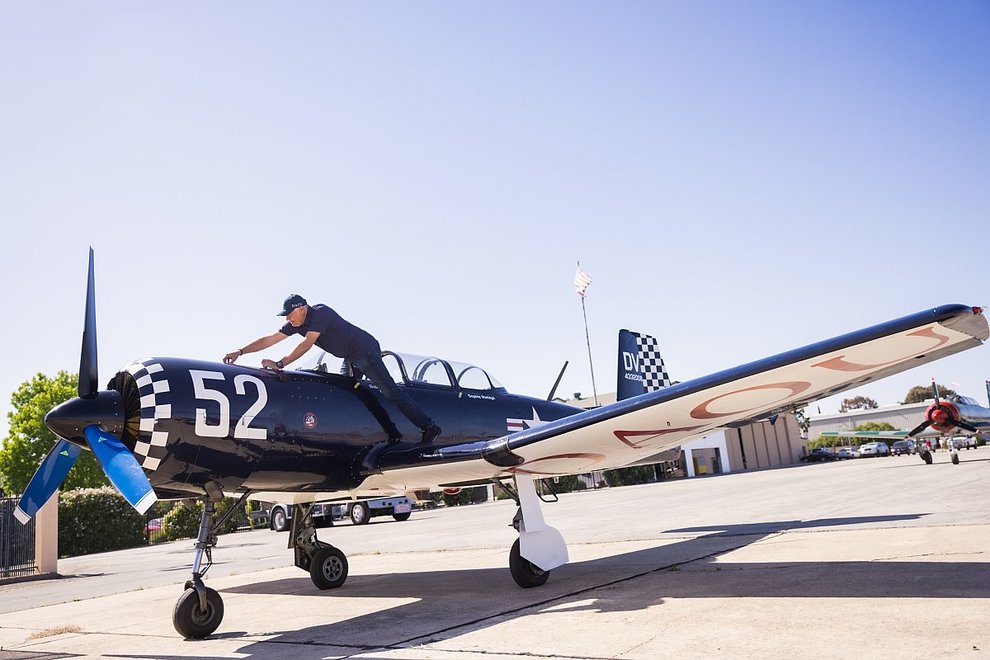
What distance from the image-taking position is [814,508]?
1252 cm

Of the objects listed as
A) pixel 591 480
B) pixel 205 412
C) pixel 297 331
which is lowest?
pixel 591 480

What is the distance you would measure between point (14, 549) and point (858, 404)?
141 meters

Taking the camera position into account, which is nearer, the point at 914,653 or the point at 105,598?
the point at 914,653

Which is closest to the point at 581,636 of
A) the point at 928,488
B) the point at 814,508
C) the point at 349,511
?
the point at 814,508

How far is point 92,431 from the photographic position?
18.0ft

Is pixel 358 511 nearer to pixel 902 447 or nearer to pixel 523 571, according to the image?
pixel 523 571

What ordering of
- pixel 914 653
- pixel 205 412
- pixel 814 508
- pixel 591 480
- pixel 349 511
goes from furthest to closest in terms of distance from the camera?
pixel 591 480 → pixel 349 511 → pixel 814 508 → pixel 205 412 → pixel 914 653

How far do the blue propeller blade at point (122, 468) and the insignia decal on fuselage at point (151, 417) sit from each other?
0.44ft

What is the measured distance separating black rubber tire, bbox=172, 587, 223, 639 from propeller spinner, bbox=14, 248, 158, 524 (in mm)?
1196

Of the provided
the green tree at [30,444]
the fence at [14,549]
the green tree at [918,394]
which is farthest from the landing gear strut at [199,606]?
the green tree at [918,394]

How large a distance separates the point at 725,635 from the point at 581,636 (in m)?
0.90

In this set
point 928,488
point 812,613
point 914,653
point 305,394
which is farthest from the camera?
point 928,488

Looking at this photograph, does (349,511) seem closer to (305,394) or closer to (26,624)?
(26,624)

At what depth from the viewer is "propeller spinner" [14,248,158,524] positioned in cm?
509
